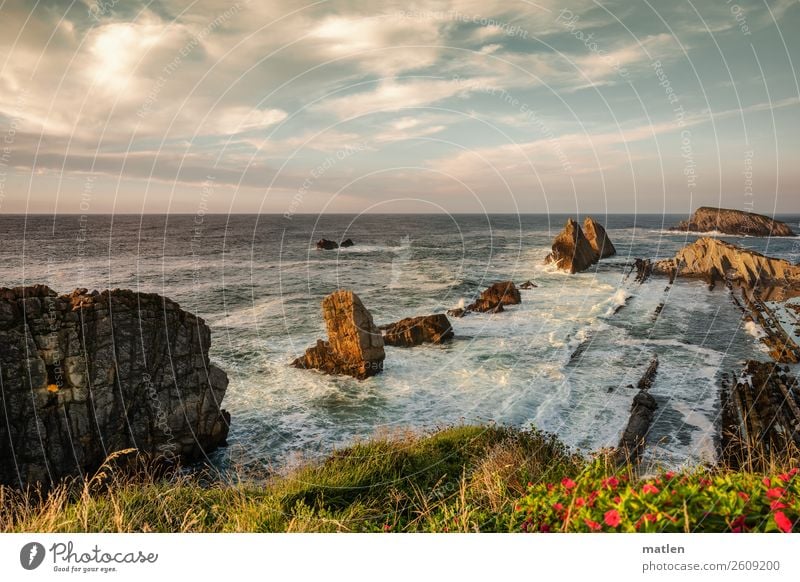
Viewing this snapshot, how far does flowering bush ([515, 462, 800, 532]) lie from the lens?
3463 millimetres

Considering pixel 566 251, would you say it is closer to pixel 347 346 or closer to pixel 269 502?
pixel 347 346

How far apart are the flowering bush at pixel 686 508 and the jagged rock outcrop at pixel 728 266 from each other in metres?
44.0

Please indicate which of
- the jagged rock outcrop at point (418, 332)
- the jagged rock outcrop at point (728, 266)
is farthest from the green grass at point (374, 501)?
the jagged rock outcrop at point (728, 266)

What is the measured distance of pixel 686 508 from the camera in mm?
3396

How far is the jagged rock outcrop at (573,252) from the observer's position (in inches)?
1973

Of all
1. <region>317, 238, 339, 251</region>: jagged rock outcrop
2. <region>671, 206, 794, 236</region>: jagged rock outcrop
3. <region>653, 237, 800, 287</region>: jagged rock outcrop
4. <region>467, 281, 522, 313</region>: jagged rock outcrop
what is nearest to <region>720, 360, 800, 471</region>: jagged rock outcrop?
<region>467, 281, 522, 313</region>: jagged rock outcrop

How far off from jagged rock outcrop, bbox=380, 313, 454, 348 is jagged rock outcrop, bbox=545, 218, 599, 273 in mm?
29216

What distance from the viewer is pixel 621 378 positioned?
18188mm

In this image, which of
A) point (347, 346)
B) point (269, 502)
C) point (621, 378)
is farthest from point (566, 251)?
point (269, 502)

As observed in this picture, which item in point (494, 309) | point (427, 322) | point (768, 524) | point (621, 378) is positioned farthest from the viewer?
point (494, 309)

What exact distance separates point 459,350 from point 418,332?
2921mm

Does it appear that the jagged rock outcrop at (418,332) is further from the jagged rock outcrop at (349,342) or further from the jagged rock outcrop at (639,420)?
the jagged rock outcrop at (639,420)

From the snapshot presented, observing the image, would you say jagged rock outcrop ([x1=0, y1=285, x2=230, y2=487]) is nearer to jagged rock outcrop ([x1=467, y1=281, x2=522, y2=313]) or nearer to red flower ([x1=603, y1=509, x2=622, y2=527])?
red flower ([x1=603, y1=509, x2=622, y2=527])
